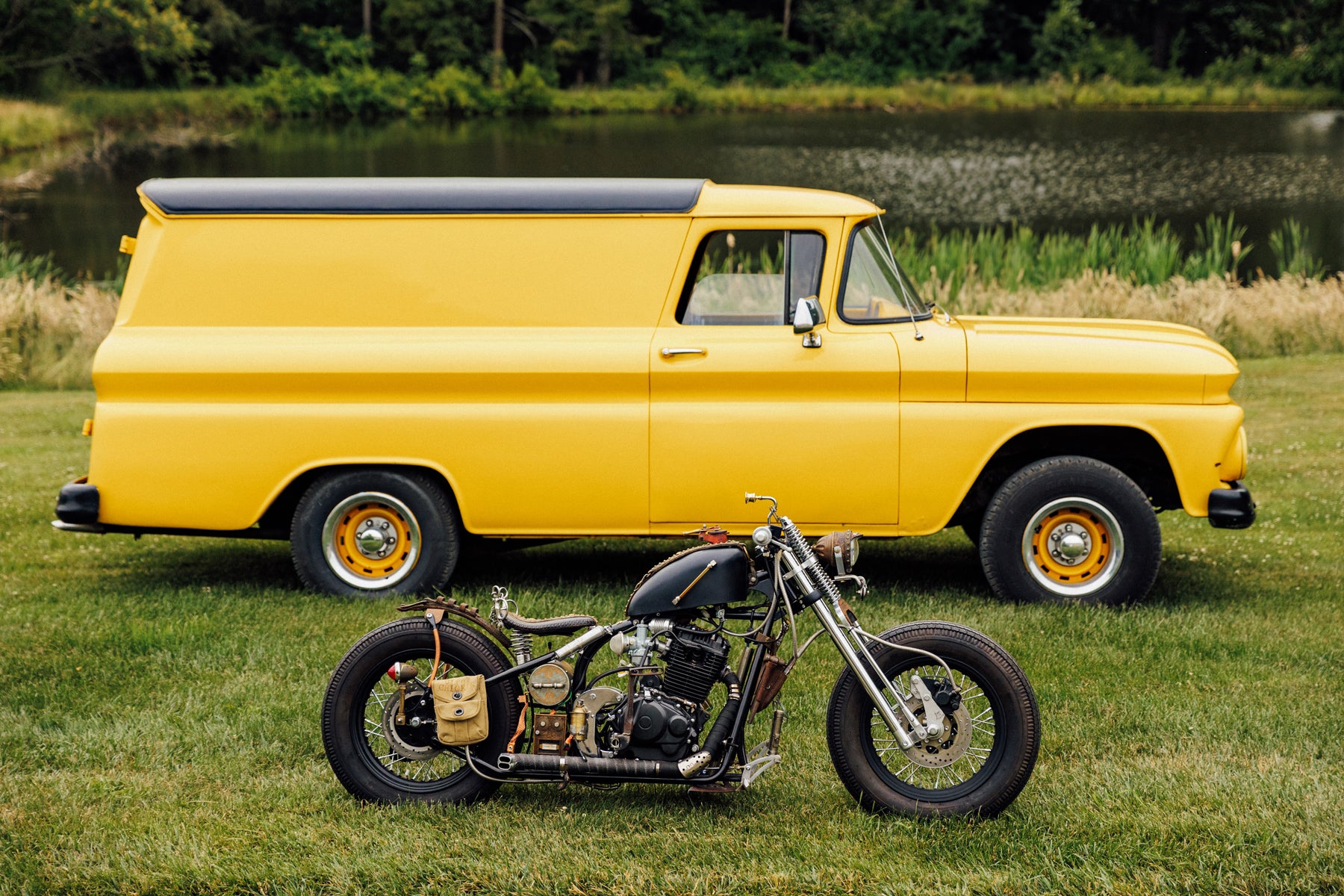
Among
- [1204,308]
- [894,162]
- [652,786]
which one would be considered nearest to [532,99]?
[894,162]

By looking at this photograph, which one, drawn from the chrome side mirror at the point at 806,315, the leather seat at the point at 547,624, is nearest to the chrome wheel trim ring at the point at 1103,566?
the chrome side mirror at the point at 806,315

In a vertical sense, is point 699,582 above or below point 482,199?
below

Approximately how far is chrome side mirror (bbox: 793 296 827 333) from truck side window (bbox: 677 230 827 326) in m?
0.30

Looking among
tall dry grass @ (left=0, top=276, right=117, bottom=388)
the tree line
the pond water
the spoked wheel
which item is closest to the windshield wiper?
the spoked wheel

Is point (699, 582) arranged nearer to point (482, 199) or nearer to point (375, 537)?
point (375, 537)

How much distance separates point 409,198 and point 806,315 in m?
2.18

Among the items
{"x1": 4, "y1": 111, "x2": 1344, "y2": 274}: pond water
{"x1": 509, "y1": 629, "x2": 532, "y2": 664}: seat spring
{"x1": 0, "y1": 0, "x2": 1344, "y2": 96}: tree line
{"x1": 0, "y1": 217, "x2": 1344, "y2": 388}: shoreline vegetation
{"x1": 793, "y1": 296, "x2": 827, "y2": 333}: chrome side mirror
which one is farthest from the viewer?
{"x1": 0, "y1": 0, "x2": 1344, "y2": 96}: tree line

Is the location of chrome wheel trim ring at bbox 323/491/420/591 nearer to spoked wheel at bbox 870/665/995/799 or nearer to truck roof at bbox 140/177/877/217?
truck roof at bbox 140/177/877/217

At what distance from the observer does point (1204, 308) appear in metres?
15.6

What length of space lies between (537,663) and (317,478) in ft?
10.0

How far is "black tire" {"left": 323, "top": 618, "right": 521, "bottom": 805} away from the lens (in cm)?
454

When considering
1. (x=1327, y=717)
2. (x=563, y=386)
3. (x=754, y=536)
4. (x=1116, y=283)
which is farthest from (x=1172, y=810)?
(x=1116, y=283)

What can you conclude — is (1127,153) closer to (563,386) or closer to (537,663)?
(563,386)

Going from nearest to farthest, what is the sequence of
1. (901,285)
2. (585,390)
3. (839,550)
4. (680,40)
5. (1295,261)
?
1. (839,550)
2. (585,390)
3. (901,285)
4. (1295,261)
5. (680,40)
